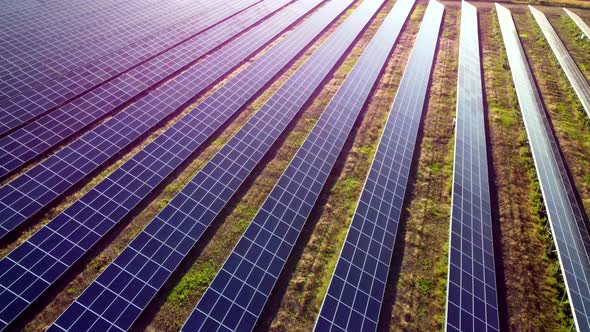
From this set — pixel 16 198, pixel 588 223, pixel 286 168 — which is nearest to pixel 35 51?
pixel 16 198

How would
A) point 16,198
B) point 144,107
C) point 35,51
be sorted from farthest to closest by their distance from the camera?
point 35,51 → point 144,107 → point 16,198

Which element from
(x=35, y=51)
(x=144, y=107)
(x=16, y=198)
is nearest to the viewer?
(x=16, y=198)

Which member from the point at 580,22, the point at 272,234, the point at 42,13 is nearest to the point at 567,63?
the point at 580,22

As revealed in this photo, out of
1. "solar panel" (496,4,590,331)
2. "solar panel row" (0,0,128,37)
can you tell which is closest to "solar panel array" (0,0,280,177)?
"solar panel row" (0,0,128,37)

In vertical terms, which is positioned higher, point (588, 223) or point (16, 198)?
point (588, 223)

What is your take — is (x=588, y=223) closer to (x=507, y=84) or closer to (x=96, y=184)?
(x=507, y=84)

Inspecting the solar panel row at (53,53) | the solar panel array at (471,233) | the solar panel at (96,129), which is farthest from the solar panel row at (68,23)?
the solar panel array at (471,233)

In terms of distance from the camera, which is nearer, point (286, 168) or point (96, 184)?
point (96, 184)
